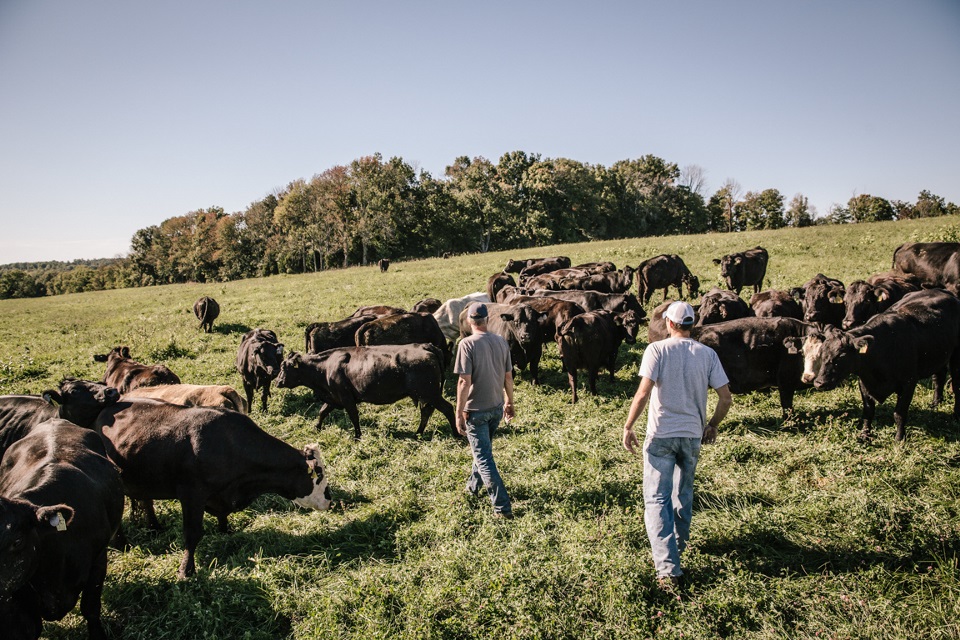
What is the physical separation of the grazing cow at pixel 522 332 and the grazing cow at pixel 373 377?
2.57 meters

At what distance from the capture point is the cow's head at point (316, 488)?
20.7ft

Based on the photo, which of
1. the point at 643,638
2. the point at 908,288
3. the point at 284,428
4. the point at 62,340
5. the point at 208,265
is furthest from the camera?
the point at 208,265

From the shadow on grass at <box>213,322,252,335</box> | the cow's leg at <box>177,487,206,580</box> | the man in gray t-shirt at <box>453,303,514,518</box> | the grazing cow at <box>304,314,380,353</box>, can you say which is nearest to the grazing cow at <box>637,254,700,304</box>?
the grazing cow at <box>304,314,380,353</box>

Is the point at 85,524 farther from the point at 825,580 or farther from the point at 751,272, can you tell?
the point at 751,272

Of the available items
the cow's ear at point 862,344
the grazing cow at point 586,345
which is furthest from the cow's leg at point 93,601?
the cow's ear at point 862,344

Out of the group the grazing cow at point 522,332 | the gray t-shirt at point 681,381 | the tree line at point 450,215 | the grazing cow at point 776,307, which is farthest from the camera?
the tree line at point 450,215

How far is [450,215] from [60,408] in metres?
57.5

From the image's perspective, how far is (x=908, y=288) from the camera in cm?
1137

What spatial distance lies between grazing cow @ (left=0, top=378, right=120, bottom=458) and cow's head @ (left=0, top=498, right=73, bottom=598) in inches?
113

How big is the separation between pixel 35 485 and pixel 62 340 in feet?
66.7

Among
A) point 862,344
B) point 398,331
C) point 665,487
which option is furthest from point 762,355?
point 398,331

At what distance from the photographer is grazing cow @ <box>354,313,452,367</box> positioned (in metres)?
11.6

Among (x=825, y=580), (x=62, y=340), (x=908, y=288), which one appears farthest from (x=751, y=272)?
(x=62, y=340)

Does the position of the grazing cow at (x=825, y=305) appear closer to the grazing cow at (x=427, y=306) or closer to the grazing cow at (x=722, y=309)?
the grazing cow at (x=722, y=309)
